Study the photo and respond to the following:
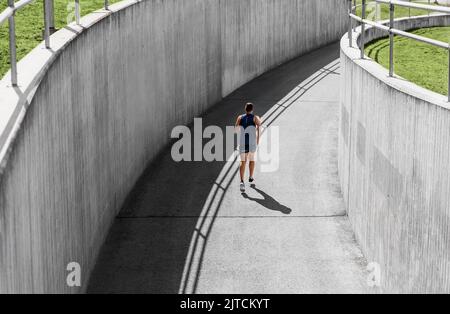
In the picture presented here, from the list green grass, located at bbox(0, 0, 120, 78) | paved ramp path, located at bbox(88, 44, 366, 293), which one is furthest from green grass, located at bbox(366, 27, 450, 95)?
green grass, located at bbox(0, 0, 120, 78)

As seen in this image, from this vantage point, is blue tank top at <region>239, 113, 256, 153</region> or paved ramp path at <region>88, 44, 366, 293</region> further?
blue tank top at <region>239, 113, 256, 153</region>

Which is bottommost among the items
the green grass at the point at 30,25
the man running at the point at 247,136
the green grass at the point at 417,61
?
the man running at the point at 247,136

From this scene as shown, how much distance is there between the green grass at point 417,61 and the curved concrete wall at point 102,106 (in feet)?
14.0

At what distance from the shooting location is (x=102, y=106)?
12844mm

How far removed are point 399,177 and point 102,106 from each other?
476 cm

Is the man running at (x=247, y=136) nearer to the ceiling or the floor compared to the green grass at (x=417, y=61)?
nearer to the floor

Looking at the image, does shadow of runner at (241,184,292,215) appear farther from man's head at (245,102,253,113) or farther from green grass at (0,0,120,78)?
green grass at (0,0,120,78)

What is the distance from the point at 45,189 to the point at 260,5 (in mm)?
17211

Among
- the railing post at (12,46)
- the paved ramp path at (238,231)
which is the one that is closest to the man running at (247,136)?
the paved ramp path at (238,231)

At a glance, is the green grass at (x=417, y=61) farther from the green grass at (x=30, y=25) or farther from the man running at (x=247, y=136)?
the green grass at (x=30, y=25)

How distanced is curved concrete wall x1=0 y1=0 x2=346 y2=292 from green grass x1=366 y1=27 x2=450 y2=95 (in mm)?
4281

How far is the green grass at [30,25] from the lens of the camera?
1487 cm

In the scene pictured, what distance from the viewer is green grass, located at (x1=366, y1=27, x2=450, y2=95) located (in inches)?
516
